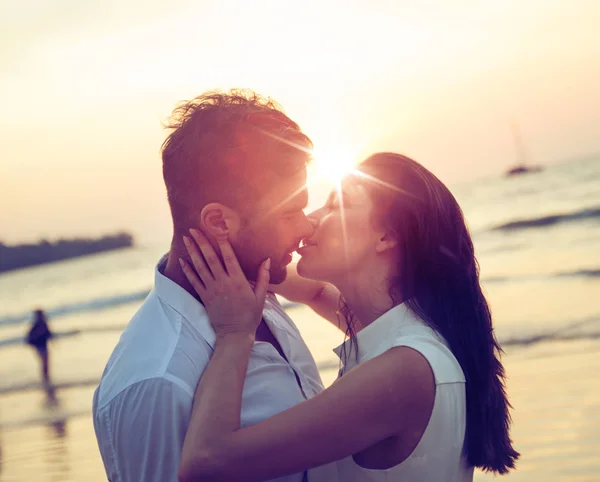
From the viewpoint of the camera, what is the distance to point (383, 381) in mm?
2486

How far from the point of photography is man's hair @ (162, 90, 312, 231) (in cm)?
291

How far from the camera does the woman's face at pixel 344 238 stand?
308 cm

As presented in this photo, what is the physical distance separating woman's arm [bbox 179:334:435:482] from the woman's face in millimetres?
615

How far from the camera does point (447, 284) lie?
9.59 ft

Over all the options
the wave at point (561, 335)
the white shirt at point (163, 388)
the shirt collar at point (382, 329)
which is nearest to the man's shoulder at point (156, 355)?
the white shirt at point (163, 388)

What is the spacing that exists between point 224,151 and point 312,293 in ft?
4.72

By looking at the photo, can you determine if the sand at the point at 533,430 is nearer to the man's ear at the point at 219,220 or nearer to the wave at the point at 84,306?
the man's ear at the point at 219,220

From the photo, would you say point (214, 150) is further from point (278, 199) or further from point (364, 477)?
point (364, 477)

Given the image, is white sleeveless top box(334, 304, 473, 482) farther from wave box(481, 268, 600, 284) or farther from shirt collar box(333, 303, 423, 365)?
wave box(481, 268, 600, 284)

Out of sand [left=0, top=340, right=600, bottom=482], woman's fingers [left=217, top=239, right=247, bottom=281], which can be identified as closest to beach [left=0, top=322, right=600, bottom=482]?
sand [left=0, top=340, right=600, bottom=482]

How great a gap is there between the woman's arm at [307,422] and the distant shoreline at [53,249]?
4615cm

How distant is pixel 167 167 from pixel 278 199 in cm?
46

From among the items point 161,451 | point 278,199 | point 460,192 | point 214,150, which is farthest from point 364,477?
point 460,192

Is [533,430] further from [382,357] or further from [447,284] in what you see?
[382,357]
